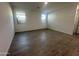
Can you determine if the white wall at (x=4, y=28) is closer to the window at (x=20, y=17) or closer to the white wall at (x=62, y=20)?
the window at (x=20, y=17)

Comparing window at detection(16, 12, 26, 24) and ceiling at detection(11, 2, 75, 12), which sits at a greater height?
ceiling at detection(11, 2, 75, 12)

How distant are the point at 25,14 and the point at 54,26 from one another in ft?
2.32

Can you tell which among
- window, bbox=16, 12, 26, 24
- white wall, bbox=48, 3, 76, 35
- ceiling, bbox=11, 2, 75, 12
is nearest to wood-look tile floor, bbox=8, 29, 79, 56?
white wall, bbox=48, 3, 76, 35

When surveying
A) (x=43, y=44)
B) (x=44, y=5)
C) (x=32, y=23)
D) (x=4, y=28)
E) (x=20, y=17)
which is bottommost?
(x=43, y=44)

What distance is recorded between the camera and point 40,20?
1.77 meters

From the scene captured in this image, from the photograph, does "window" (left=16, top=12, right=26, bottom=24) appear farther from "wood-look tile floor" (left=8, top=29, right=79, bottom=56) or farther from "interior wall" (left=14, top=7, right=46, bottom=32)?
"wood-look tile floor" (left=8, top=29, right=79, bottom=56)

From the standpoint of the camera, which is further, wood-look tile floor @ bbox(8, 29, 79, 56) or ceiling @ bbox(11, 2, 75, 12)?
wood-look tile floor @ bbox(8, 29, 79, 56)

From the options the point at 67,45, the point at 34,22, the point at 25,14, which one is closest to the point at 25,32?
the point at 34,22

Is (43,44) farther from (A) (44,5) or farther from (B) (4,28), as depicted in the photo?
(A) (44,5)

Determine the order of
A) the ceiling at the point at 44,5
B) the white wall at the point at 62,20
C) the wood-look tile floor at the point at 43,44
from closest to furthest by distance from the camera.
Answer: the ceiling at the point at 44,5
the white wall at the point at 62,20
the wood-look tile floor at the point at 43,44

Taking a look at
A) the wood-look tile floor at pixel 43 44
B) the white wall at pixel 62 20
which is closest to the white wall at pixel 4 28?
the wood-look tile floor at pixel 43 44

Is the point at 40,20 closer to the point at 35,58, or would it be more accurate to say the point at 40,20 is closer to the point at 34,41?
the point at 34,41

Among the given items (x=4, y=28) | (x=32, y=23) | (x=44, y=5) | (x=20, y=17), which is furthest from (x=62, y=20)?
(x=4, y=28)

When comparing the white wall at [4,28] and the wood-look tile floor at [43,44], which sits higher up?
the white wall at [4,28]
